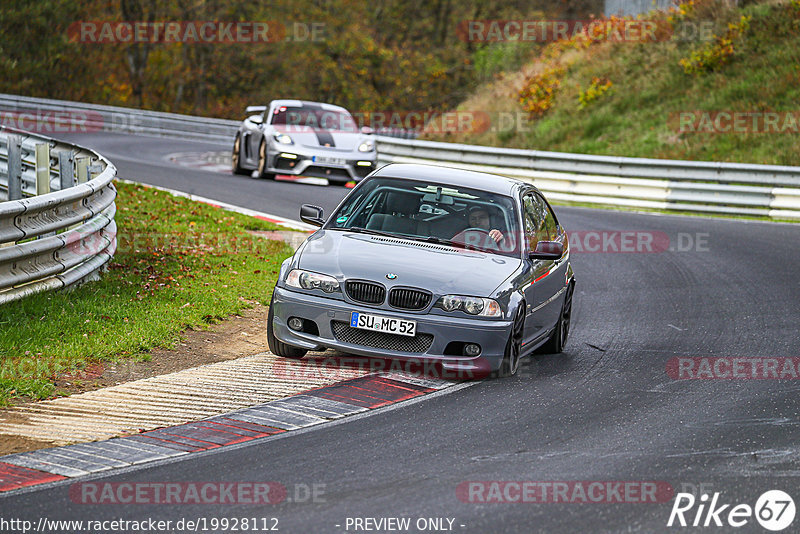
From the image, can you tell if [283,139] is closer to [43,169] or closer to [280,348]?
[43,169]

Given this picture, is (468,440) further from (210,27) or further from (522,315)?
(210,27)

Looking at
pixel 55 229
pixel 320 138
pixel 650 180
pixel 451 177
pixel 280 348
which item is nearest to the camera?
pixel 280 348

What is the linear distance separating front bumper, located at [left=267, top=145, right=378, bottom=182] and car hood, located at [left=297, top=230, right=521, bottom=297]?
12.3 m

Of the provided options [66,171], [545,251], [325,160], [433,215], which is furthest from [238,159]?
[545,251]

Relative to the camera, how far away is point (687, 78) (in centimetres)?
2923

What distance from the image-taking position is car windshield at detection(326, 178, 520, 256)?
8727 mm

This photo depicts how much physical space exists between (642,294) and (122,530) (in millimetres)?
8573

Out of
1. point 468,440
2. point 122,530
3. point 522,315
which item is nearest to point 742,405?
point 522,315

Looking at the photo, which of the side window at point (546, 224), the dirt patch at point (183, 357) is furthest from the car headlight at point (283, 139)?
the side window at point (546, 224)

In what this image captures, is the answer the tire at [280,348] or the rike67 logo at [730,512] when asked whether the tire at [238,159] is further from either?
the rike67 logo at [730,512]

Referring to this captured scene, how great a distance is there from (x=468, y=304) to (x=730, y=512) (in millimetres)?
2934

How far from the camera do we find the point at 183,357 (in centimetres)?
845

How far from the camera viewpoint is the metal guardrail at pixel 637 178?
799 inches

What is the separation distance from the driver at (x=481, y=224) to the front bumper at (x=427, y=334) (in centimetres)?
112
